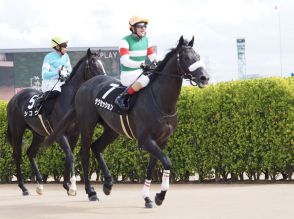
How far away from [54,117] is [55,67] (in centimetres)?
97

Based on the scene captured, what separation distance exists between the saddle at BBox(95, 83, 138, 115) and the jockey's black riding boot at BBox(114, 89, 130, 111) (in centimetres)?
10

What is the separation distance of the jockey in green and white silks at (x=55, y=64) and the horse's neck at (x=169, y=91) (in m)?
3.43

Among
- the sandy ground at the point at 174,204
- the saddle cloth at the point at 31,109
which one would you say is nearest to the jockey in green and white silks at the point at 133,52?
the sandy ground at the point at 174,204

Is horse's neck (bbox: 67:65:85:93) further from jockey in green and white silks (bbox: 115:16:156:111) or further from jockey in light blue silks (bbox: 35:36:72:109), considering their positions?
jockey in green and white silks (bbox: 115:16:156:111)

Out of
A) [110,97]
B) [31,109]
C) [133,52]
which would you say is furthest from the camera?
[31,109]

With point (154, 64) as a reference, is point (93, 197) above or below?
below

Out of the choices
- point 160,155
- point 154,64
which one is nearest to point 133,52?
point 154,64

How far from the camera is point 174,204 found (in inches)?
398

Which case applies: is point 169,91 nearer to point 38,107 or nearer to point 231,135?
point 38,107

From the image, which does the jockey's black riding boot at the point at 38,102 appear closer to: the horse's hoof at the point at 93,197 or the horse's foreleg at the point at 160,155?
the horse's hoof at the point at 93,197

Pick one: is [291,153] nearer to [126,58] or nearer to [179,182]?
[179,182]

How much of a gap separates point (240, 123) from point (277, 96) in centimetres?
87

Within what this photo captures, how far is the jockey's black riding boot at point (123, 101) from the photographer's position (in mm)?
9898

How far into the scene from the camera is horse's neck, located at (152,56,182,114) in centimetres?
953
